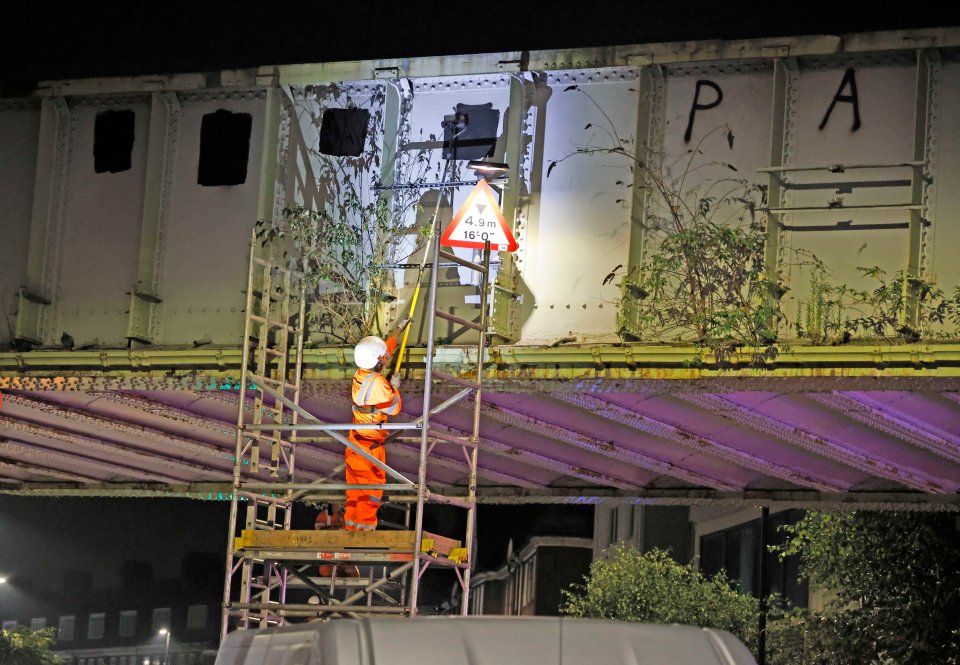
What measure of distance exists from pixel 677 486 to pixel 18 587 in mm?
52669

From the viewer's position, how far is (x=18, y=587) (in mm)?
62406

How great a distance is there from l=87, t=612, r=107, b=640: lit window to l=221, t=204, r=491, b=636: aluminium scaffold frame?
3410 inches

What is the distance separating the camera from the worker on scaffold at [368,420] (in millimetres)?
12641

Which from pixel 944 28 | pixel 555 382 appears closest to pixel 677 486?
pixel 555 382

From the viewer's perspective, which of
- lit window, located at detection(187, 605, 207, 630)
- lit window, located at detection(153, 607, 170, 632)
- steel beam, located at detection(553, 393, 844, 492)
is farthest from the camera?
lit window, located at detection(153, 607, 170, 632)

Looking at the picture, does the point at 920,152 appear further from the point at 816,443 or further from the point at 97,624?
the point at 97,624

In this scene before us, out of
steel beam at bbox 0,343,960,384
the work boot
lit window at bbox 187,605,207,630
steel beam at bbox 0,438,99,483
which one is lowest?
lit window at bbox 187,605,207,630

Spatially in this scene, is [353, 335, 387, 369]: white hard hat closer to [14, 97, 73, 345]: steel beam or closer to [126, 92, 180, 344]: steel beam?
[126, 92, 180, 344]: steel beam

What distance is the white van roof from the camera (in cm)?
506

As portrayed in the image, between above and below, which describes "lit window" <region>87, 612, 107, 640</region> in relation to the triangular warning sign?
below

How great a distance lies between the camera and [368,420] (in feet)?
42.7

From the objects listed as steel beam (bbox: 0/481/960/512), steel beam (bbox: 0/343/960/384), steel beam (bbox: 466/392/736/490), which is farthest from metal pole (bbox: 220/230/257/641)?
steel beam (bbox: 0/481/960/512)

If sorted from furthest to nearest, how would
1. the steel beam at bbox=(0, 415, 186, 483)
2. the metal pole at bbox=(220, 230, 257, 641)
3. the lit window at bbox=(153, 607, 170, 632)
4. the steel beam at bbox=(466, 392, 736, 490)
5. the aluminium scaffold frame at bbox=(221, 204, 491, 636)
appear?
the lit window at bbox=(153, 607, 170, 632) → the steel beam at bbox=(0, 415, 186, 483) → the steel beam at bbox=(466, 392, 736, 490) → the metal pole at bbox=(220, 230, 257, 641) → the aluminium scaffold frame at bbox=(221, 204, 491, 636)

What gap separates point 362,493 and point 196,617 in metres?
101
